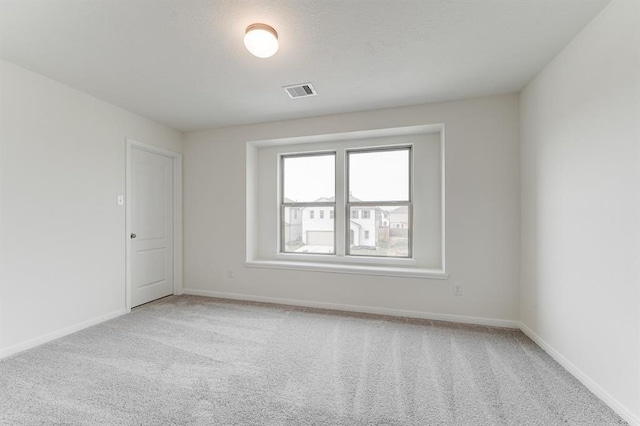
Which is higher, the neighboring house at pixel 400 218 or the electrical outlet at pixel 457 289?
the neighboring house at pixel 400 218

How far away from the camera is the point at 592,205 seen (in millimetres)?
1980

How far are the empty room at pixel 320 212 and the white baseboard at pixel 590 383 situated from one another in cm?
2

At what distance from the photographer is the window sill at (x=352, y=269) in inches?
132

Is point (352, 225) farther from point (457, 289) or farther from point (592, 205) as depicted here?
point (592, 205)

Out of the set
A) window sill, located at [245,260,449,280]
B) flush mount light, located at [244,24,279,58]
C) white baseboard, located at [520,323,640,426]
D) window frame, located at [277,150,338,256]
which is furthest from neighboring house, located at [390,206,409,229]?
flush mount light, located at [244,24,279,58]

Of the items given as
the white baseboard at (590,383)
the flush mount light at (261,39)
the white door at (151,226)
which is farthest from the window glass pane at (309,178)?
the white baseboard at (590,383)

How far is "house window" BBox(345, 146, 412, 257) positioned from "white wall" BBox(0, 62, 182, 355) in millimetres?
2980

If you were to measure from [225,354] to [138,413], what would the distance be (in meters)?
0.81

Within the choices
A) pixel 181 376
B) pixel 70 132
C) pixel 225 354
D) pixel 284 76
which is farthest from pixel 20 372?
pixel 284 76

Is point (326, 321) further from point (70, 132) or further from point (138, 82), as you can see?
point (70, 132)

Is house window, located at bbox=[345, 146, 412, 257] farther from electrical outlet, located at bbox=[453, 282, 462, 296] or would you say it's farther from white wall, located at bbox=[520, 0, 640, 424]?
white wall, located at bbox=[520, 0, 640, 424]

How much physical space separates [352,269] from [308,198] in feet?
4.24

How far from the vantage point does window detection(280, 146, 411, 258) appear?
3879 millimetres

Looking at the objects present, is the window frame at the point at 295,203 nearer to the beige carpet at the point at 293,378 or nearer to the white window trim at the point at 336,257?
the white window trim at the point at 336,257
